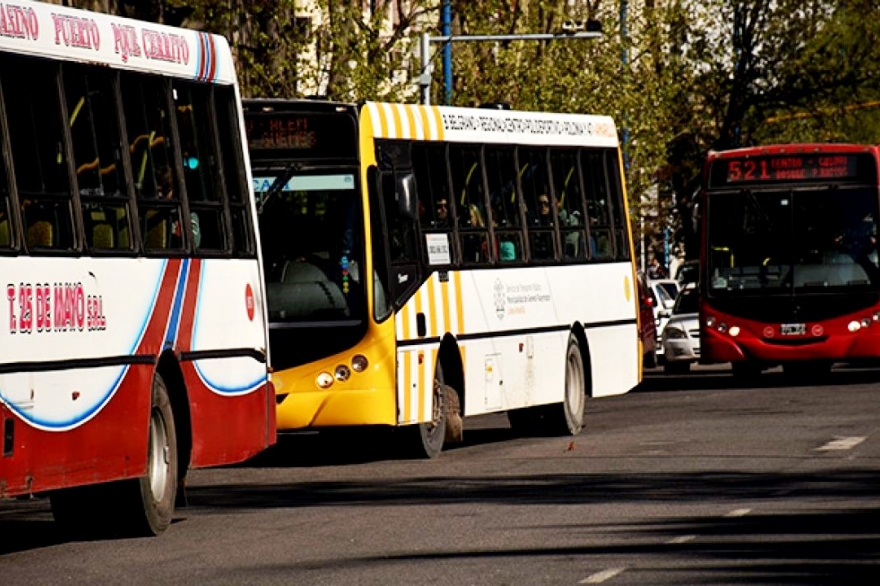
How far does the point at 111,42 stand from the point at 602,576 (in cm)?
432

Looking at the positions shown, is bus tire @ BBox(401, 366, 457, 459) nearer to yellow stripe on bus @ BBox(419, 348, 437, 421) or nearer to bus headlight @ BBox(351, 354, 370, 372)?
yellow stripe on bus @ BBox(419, 348, 437, 421)

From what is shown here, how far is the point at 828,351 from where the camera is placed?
3362 cm

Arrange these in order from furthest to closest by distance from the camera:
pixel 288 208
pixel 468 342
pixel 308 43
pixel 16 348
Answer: pixel 308 43 → pixel 468 342 → pixel 288 208 → pixel 16 348

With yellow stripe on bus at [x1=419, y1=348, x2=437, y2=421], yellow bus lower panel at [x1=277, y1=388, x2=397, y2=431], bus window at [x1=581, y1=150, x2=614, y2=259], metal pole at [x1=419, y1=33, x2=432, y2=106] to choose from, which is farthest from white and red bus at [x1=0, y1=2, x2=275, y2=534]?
metal pole at [x1=419, y1=33, x2=432, y2=106]

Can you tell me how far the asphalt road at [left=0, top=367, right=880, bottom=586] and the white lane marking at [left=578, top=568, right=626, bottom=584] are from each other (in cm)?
3

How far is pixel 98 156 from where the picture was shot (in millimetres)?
13680

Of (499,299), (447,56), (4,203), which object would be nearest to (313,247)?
(499,299)

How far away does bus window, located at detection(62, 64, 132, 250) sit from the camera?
13.4 m

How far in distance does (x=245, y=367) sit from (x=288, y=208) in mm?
4295

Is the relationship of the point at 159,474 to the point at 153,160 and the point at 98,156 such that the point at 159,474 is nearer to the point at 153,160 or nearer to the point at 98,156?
the point at 153,160

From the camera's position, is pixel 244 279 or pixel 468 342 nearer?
pixel 244 279

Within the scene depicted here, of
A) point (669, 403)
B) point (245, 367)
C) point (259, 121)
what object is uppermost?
point (259, 121)

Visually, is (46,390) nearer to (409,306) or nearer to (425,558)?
(425,558)

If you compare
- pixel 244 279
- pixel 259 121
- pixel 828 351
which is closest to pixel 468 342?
pixel 259 121
